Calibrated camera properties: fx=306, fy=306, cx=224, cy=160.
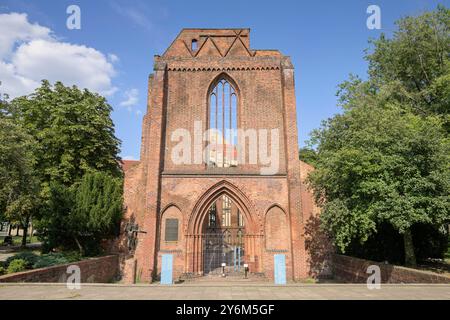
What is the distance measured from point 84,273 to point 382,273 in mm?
12135

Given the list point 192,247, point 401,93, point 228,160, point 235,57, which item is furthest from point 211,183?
point 401,93

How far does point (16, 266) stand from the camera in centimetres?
1091

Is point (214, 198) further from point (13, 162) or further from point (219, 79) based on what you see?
point (13, 162)

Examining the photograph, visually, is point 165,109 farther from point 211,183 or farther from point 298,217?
point 298,217

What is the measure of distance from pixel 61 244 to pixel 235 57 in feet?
47.7

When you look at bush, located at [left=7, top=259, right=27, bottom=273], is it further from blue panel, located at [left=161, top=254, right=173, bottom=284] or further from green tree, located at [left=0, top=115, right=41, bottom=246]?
blue panel, located at [left=161, top=254, right=173, bottom=284]

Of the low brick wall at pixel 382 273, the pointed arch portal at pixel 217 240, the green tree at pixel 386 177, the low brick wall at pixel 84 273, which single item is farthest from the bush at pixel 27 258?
the low brick wall at pixel 382 273

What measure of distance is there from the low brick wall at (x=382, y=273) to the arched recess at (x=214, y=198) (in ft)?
14.4

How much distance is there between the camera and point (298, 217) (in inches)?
619

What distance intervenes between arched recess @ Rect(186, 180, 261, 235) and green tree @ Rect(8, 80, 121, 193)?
8.79m

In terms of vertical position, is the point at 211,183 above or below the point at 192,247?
above

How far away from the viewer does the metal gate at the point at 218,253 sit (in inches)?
687

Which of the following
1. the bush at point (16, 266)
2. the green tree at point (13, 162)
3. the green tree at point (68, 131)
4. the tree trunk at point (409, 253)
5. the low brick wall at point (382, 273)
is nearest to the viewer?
the low brick wall at point (382, 273)

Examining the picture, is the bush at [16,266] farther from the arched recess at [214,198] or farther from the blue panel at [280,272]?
the blue panel at [280,272]
